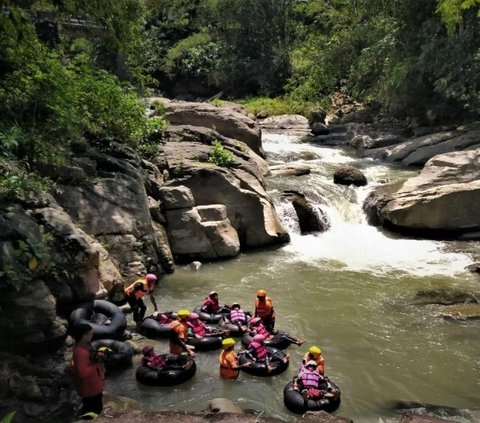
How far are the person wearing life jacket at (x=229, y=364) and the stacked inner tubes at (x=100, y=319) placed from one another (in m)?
1.94

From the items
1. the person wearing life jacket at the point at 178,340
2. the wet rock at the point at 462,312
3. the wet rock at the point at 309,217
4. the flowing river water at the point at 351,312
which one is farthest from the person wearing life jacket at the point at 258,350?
the wet rock at the point at 309,217

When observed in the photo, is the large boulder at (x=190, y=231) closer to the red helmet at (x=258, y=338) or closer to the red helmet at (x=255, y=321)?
the red helmet at (x=255, y=321)

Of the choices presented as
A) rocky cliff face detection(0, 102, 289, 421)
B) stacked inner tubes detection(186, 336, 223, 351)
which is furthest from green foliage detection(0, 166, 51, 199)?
stacked inner tubes detection(186, 336, 223, 351)

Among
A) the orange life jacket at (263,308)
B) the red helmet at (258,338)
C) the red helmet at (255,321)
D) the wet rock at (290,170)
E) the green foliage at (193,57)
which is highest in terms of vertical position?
the green foliage at (193,57)

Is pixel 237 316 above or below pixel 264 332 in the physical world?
above

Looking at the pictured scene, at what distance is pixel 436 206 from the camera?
15.4 m

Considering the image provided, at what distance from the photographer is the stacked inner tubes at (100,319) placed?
863cm

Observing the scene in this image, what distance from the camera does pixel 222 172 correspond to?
1541 cm

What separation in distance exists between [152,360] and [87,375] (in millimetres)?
1843

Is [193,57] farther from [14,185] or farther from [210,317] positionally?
[14,185]

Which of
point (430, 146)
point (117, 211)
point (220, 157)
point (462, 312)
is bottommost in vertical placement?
point (462, 312)

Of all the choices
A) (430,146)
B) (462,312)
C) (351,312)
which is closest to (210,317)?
(351,312)

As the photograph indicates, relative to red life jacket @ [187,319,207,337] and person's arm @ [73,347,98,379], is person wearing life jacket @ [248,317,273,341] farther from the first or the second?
person's arm @ [73,347,98,379]

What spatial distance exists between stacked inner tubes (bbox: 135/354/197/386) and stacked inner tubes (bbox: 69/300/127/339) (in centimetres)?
102
